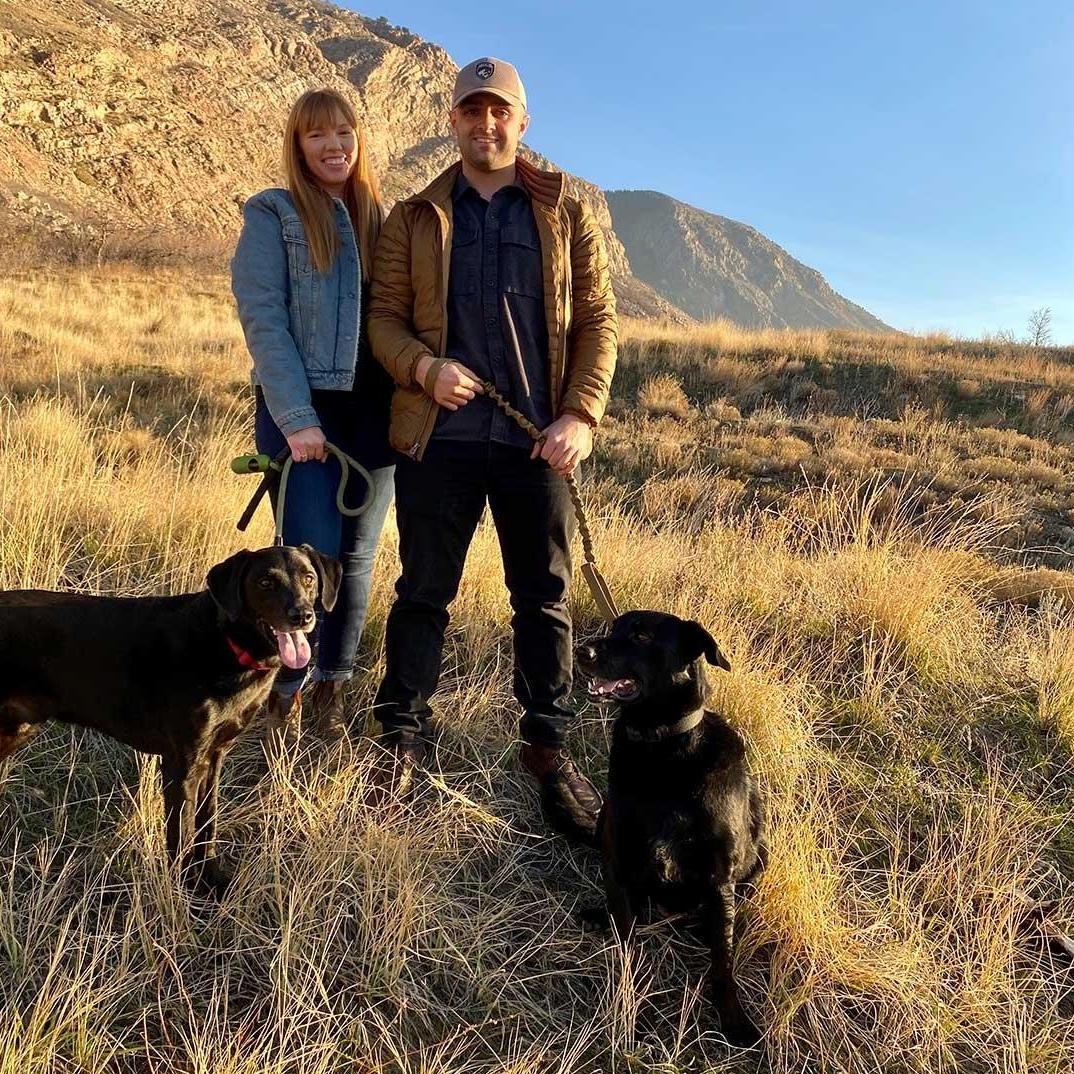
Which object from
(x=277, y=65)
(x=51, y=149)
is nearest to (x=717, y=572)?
(x=51, y=149)

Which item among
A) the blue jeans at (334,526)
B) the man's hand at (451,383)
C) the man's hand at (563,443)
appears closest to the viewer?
the man's hand at (451,383)

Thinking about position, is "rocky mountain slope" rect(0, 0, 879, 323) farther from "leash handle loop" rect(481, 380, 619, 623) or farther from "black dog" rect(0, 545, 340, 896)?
"black dog" rect(0, 545, 340, 896)

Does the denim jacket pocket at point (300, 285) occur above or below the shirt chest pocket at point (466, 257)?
below

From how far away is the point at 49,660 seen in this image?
209 cm

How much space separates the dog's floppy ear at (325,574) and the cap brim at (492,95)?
156 cm

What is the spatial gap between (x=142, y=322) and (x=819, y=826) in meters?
15.7

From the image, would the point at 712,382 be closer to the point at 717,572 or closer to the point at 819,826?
the point at 717,572

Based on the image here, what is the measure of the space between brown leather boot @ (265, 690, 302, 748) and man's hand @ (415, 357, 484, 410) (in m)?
1.27

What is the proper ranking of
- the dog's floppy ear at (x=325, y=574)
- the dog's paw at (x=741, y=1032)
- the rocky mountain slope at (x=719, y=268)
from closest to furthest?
the dog's paw at (x=741, y=1032) < the dog's floppy ear at (x=325, y=574) < the rocky mountain slope at (x=719, y=268)

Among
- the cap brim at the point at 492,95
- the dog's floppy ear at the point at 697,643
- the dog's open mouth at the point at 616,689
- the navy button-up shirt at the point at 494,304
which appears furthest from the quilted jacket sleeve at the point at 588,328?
the dog's open mouth at the point at 616,689

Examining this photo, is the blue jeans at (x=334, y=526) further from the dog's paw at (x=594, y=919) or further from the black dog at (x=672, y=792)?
the dog's paw at (x=594, y=919)

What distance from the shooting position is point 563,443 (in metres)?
2.47

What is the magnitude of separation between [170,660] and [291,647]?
1.22 feet

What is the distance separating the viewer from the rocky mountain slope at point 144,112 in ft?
103
